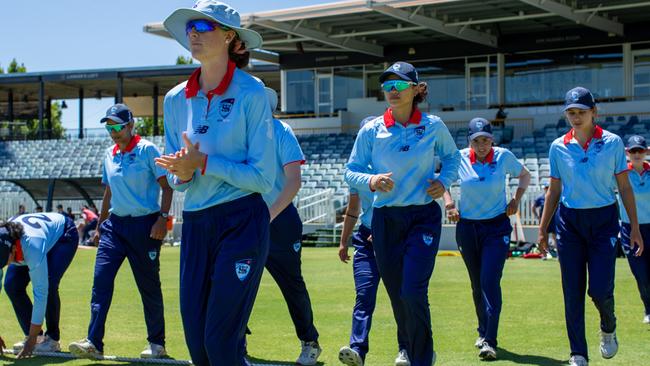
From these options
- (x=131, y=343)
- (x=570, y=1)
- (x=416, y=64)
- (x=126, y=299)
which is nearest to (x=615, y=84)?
(x=570, y=1)

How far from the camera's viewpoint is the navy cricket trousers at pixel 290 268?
8844 millimetres

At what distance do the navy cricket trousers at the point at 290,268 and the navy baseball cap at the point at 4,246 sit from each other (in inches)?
82.9

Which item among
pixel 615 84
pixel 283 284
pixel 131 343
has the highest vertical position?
A: pixel 615 84

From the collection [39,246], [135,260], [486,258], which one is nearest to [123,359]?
[135,260]

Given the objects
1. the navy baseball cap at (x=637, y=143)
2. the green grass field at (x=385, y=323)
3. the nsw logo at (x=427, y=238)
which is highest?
the navy baseball cap at (x=637, y=143)

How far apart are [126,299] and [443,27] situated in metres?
24.4

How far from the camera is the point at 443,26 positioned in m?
37.1

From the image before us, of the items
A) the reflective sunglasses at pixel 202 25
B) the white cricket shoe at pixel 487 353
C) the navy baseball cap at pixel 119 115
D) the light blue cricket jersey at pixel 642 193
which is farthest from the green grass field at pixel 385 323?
the reflective sunglasses at pixel 202 25

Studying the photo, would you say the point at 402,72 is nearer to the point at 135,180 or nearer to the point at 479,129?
the point at 479,129

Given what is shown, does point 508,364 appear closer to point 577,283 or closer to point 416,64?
point 577,283

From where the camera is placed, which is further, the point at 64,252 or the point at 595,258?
the point at 64,252

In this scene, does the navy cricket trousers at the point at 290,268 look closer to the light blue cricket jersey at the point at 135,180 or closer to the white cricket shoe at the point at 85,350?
the light blue cricket jersey at the point at 135,180

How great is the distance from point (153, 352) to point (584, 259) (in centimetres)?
372

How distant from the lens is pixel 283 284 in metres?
8.95
